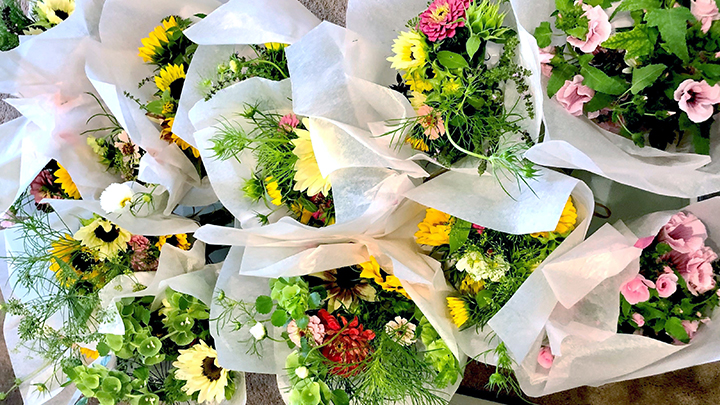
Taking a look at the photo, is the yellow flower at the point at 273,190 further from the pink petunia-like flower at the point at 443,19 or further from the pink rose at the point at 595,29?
the pink rose at the point at 595,29

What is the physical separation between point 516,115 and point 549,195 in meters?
0.11

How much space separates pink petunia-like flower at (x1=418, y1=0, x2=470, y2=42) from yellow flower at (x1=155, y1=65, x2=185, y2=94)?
0.43 m

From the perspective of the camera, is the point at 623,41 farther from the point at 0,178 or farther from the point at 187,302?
the point at 0,178

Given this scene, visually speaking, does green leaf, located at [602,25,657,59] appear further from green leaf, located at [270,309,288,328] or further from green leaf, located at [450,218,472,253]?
green leaf, located at [270,309,288,328]

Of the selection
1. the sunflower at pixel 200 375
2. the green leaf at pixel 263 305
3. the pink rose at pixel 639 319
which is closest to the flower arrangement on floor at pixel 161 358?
the sunflower at pixel 200 375

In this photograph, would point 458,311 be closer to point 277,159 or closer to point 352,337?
point 352,337

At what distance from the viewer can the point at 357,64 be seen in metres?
0.66

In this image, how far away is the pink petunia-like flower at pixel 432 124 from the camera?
0.63m

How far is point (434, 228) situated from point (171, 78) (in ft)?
1.64

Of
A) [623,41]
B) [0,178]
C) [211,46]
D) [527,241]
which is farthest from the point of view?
[0,178]

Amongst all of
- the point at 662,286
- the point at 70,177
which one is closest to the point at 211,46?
the point at 70,177

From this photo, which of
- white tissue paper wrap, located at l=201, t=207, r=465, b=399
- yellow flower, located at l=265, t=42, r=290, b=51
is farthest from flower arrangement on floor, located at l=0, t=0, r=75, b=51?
white tissue paper wrap, located at l=201, t=207, r=465, b=399

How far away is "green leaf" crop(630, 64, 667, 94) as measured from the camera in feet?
1.70

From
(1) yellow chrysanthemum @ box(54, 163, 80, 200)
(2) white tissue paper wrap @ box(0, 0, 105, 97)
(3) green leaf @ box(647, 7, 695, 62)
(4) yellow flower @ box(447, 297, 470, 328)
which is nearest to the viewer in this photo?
(3) green leaf @ box(647, 7, 695, 62)
